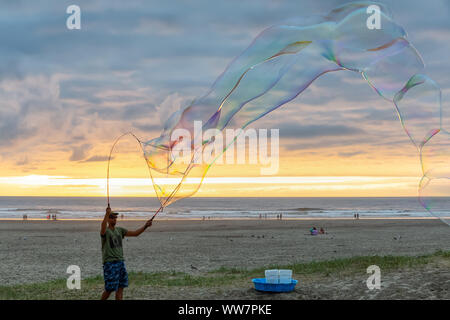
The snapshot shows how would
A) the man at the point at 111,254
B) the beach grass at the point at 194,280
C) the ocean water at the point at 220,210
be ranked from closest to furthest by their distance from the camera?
the man at the point at 111,254
the beach grass at the point at 194,280
the ocean water at the point at 220,210

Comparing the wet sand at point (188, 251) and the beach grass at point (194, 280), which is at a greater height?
the beach grass at point (194, 280)

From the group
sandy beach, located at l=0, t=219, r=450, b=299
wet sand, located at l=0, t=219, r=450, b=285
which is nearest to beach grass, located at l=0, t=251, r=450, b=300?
sandy beach, located at l=0, t=219, r=450, b=299

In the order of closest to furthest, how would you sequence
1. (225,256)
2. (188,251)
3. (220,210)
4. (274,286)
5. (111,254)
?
(111,254)
(274,286)
(225,256)
(188,251)
(220,210)

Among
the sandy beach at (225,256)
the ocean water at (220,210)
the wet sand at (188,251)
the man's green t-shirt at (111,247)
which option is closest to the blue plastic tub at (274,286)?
the sandy beach at (225,256)

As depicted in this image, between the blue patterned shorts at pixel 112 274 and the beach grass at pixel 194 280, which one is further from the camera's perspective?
the beach grass at pixel 194 280

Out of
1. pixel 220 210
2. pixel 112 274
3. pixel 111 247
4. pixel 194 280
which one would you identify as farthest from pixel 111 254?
pixel 220 210

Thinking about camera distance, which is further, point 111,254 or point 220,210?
point 220,210

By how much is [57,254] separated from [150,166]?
17.3 metres

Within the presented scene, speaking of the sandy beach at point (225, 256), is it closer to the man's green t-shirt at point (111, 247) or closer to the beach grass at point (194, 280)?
the beach grass at point (194, 280)

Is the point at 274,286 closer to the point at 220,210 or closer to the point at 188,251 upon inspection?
the point at 188,251

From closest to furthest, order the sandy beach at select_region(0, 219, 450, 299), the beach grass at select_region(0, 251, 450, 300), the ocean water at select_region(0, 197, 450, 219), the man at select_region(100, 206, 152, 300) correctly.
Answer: the man at select_region(100, 206, 152, 300) < the sandy beach at select_region(0, 219, 450, 299) < the beach grass at select_region(0, 251, 450, 300) < the ocean water at select_region(0, 197, 450, 219)

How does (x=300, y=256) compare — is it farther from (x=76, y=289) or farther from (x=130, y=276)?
(x=76, y=289)

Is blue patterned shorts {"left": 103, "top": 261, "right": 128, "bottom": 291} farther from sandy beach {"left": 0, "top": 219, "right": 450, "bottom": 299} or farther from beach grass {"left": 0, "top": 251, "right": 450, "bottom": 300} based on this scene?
beach grass {"left": 0, "top": 251, "right": 450, "bottom": 300}
